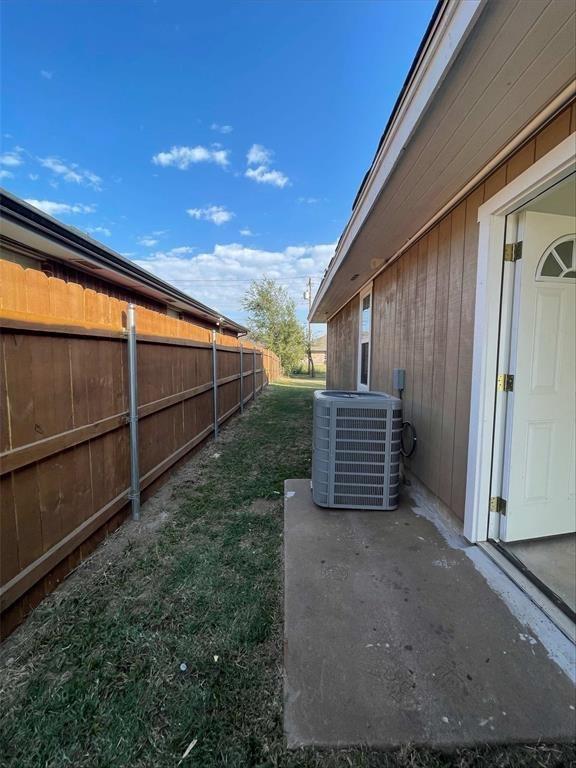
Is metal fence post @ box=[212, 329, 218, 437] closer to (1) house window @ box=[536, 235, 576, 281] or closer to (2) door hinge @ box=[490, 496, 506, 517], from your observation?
(2) door hinge @ box=[490, 496, 506, 517]

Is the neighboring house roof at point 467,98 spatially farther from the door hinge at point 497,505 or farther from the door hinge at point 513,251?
the door hinge at point 497,505

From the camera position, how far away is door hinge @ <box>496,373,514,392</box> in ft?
7.26

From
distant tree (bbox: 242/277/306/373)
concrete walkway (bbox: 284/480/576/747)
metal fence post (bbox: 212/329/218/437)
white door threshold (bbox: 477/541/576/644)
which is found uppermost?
distant tree (bbox: 242/277/306/373)

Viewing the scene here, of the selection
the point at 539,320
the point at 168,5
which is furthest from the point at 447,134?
the point at 168,5

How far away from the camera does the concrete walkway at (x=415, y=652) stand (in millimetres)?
1196

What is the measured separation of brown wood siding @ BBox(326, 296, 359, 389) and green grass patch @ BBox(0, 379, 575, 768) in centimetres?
517

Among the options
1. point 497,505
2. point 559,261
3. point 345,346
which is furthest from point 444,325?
point 345,346

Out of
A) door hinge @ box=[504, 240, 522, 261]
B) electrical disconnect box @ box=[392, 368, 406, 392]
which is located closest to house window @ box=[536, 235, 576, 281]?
door hinge @ box=[504, 240, 522, 261]

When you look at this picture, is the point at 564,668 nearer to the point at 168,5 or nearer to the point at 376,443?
the point at 376,443

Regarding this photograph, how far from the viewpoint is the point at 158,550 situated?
2.39m

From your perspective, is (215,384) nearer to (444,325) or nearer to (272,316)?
(444,325)

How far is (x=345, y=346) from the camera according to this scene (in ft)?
27.0

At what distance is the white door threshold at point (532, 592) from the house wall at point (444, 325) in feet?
1.07

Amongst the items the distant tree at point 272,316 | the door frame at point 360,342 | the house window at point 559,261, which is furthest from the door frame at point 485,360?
the distant tree at point 272,316
